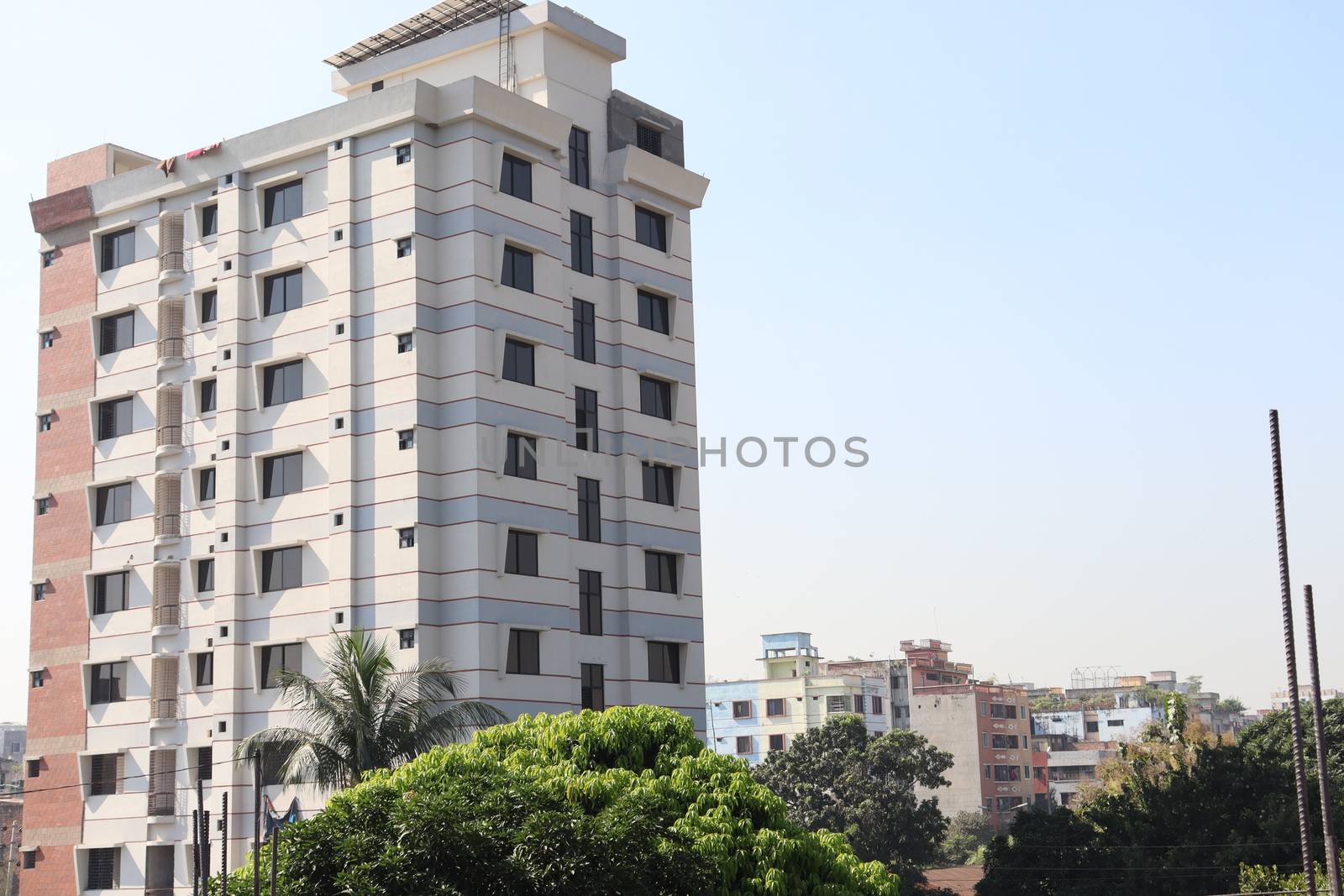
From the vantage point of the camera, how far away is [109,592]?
5675 centimetres

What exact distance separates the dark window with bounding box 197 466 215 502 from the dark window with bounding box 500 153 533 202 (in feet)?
46.5

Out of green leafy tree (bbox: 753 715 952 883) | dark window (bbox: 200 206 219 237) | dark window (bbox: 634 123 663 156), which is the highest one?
dark window (bbox: 634 123 663 156)

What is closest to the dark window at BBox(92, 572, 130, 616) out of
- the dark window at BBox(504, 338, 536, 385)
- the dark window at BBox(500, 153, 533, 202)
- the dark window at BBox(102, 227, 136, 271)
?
the dark window at BBox(102, 227, 136, 271)

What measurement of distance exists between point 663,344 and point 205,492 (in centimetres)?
1724

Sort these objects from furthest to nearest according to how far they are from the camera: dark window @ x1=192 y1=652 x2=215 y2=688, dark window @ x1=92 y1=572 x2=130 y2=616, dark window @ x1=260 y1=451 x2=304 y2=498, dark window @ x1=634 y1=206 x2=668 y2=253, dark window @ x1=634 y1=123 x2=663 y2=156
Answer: dark window @ x1=634 y1=123 x2=663 y2=156 → dark window @ x1=634 y1=206 x2=668 y2=253 → dark window @ x1=92 y1=572 x2=130 y2=616 → dark window @ x1=192 y1=652 x2=215 y2=688 → dark window @ x1=260 y1=451 x2=304 y2=498

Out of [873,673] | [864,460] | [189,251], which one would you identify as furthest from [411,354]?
[873,673]

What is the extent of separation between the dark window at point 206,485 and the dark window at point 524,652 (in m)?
12.5

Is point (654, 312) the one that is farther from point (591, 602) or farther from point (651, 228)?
point (591, 602)

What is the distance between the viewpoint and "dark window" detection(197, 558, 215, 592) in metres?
54.2

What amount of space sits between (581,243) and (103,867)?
27.2m

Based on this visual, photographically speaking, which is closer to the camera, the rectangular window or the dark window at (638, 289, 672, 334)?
the rectangular window

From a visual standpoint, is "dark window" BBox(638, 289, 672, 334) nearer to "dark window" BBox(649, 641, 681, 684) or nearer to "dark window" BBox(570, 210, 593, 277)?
"dark window" BBox(570, 210, 593, 277)

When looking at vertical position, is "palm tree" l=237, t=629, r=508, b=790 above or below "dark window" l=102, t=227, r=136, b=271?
below

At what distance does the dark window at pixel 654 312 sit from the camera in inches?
2312
